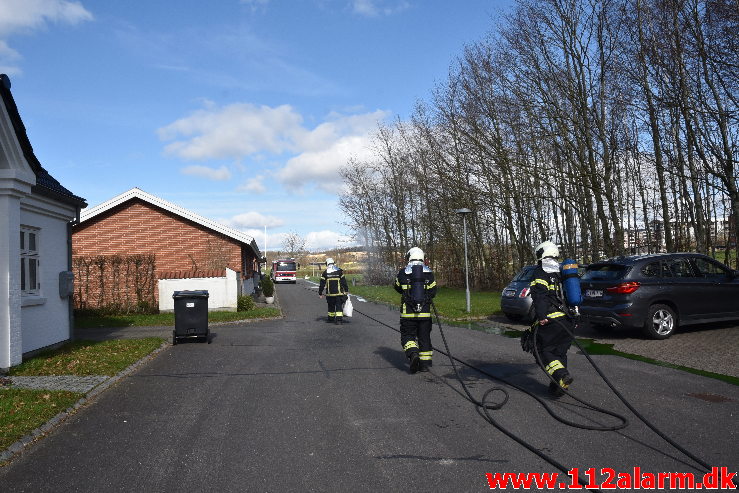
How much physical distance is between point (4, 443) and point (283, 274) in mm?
54431

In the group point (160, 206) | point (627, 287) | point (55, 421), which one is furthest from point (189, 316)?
point (160, 206)

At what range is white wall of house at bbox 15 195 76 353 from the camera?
1031 cm

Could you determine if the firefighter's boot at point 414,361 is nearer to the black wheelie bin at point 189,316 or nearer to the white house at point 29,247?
the black wheelie bin at point 189,316

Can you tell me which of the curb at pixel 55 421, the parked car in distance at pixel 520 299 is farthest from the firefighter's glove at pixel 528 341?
the parked car in distance at pixel 520 299

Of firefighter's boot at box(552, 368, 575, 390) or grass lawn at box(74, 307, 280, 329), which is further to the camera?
grass lawn at box(74, 307, 280, 329)

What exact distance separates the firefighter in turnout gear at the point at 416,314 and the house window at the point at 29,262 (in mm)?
6978

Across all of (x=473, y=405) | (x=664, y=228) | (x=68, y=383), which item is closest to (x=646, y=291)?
(x=473, y=405)

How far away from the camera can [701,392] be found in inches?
267

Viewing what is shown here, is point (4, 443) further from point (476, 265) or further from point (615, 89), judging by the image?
point (476, 265)

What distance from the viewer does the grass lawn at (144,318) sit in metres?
17.1

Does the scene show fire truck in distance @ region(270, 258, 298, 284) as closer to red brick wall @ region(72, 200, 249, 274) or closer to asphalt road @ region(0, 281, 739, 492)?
red brick wall @ region(72, 200, 249, 274)

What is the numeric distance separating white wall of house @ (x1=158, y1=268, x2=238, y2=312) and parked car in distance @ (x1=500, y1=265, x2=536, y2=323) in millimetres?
9470

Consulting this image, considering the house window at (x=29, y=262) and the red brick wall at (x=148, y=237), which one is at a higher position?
the red brick wall at (x=148, y=237)

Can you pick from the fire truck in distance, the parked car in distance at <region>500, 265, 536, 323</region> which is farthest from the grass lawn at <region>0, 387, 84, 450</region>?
the fire truck in distance
